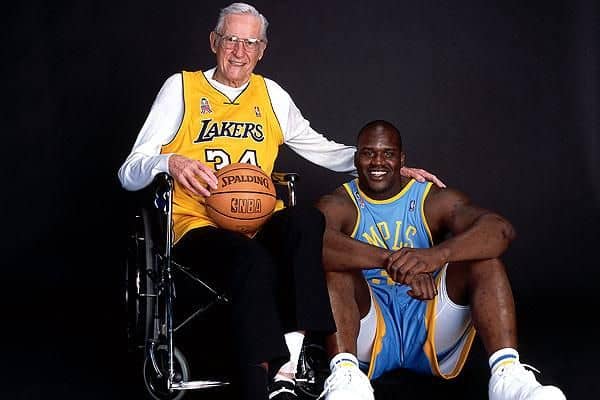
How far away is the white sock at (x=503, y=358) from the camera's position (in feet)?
12.2

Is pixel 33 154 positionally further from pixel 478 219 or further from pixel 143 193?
pixel 478 219

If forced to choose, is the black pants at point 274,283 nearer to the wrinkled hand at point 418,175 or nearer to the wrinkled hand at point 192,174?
the wrinkled hand at point 192,174

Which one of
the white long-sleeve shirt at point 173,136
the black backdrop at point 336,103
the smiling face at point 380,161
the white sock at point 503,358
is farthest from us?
the black backdrop at point 336,103

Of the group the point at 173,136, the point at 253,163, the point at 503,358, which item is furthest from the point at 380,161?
the point at 503,358

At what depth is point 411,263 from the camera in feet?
12.5

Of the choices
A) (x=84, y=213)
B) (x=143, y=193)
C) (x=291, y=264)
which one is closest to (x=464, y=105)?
(x=143, y=193)

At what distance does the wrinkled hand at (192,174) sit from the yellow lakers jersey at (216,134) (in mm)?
232

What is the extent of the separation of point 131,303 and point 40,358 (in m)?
0.73

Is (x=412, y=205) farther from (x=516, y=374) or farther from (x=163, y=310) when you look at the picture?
(x=163, y=310)

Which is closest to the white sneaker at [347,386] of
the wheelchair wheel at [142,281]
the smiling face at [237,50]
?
the wheelchair wheel at [142,281]

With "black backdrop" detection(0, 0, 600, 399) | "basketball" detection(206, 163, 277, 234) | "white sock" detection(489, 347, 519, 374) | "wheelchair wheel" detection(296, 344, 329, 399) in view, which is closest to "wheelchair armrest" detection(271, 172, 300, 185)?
"basketball" detection(206, 163, 277, 234)

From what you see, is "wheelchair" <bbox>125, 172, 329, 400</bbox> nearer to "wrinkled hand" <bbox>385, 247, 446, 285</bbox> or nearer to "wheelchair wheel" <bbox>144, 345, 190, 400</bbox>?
"wheelchair wheel" <bbox>144, 345, 190, 400</bbox>

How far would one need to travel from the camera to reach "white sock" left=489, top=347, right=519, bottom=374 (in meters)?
3.73

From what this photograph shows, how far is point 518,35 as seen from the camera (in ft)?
19.8
